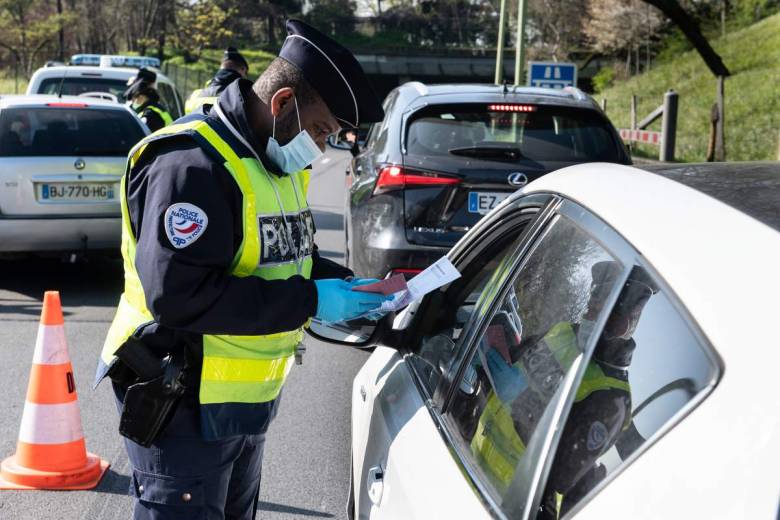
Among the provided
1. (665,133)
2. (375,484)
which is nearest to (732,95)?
(665,133)

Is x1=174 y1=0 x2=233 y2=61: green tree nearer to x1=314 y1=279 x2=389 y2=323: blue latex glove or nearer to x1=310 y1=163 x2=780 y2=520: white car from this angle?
x1=314 y1=279 x2=389 y2=323: blue latex glove

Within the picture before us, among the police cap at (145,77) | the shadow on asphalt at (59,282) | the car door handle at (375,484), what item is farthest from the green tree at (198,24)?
the car door handle at (375,484)

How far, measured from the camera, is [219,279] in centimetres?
236

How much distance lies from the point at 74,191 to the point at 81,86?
270 inches

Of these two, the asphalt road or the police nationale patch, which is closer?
the police nationale patch

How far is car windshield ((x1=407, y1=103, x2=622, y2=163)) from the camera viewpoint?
20.9ft

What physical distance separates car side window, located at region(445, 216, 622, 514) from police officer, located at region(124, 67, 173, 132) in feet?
30.6

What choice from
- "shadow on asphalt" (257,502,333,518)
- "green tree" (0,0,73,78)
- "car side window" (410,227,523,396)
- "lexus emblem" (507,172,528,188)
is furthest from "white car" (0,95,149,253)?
"green tree" (0,0,73,78)

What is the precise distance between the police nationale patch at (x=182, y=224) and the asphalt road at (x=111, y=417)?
7.36ft

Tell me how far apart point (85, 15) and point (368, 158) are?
143 ft

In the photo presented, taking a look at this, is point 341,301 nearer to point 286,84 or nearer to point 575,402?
point 286,84

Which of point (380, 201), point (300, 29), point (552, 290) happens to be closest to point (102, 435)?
point (380, 201)

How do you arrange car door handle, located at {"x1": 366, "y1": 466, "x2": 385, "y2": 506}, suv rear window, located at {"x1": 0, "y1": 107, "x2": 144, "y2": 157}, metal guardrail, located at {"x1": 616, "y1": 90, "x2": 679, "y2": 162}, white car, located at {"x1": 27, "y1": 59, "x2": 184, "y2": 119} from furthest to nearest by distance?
metal guardrail, located at {"x1": 616, "y1": 90, "x2": 679, "y2": 162}, white car, located at {"x1": 27, "y1": 59, "x2": 184, "y2": 119}, suv rear window, located at {"x1": 0, "y1": 107, "x2": 144, "y2": 157}, car door handle, located at {"x1": 366, "y1": 466, "x2": 385, "y2": 506}

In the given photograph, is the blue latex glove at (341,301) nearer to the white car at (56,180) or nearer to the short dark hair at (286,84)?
the short dark hair at (286,84)
